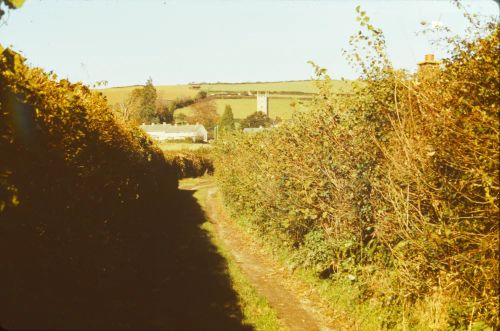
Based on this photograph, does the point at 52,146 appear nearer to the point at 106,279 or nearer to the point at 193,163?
the point at 106,279

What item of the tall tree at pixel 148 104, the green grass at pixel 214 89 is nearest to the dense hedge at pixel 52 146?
the tall tree at pixel 148 104

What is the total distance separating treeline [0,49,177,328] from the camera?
434 cm

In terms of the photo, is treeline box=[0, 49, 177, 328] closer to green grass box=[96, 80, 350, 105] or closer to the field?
the field

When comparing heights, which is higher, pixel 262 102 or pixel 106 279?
pixel 262 102

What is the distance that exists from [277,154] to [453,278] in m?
6.94

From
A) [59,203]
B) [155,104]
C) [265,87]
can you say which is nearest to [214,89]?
[265,87]

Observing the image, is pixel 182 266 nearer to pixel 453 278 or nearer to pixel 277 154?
pixel 277 154

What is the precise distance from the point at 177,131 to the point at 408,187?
89905 mm

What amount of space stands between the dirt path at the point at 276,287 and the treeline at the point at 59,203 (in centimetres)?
308

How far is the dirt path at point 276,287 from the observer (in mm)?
7840

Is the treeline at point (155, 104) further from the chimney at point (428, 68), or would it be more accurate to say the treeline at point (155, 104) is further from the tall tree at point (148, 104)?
the chimney at point (428, 68)

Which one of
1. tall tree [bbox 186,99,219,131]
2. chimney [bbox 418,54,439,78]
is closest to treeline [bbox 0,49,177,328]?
chimney [bbox 418,54,439,78]

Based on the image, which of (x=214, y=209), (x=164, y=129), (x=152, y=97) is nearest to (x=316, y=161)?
(x=214, y=209)

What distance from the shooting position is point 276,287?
10023 mm
